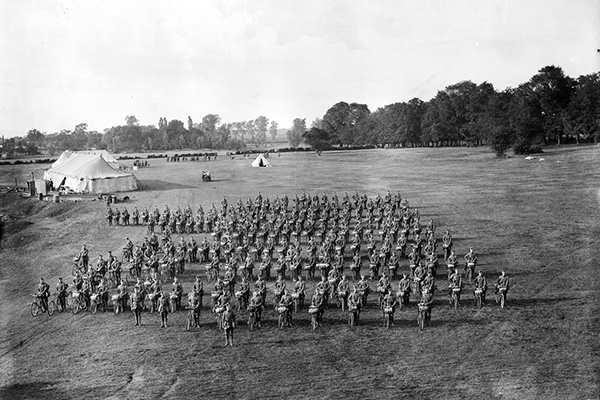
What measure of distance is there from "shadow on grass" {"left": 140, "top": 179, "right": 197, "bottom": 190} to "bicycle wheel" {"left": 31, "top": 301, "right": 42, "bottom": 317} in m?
33.1

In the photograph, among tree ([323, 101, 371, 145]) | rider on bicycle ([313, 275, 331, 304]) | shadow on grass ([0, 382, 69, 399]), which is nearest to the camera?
shadow on grass ([0, 382, 69, 399])

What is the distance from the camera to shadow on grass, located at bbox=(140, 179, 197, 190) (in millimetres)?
52019

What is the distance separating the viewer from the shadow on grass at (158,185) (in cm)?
5202

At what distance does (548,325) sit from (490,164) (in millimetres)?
49658

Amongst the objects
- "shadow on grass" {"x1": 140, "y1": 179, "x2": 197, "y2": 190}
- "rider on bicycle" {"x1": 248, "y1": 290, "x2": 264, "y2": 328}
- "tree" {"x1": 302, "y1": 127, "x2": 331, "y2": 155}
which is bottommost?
"rider on bicycle" {"x1": 248, "y1": 290, "x2": 264, "y2": 328}

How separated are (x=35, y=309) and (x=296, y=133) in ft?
497

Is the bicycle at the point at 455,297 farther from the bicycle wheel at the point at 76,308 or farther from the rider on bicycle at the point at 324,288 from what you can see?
the bicycle wheel at the point at 76,308

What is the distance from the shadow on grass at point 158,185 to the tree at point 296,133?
96.0 meters

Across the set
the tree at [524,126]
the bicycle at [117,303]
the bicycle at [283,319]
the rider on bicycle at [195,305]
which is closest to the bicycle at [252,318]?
the bicycle at [283,319]

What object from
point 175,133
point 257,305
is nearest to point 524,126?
point 257,305

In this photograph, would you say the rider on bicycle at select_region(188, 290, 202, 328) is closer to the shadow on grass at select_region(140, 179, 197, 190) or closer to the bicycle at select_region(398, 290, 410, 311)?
the bicycle at select_region(398, 290, 410, 311)

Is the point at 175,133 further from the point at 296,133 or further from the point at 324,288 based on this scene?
the point at 324,288

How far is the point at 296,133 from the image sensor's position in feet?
553

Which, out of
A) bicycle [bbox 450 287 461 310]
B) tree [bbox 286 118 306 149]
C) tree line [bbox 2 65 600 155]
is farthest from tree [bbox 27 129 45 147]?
bicycle [bbox 450 287 461 310]
